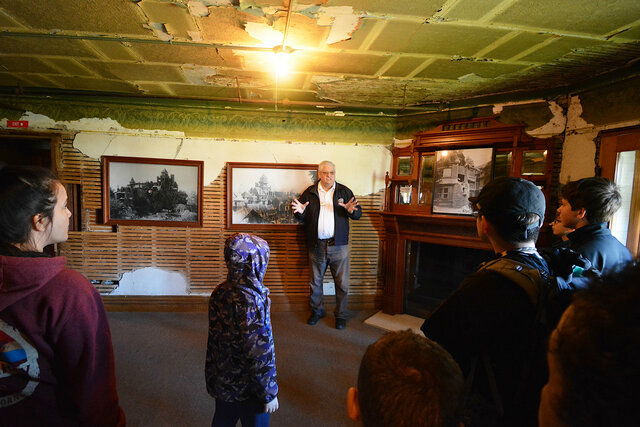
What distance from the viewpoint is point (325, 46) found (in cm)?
235

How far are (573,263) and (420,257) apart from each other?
3.16 metres

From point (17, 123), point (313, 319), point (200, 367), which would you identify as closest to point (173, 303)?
point (200, 367)

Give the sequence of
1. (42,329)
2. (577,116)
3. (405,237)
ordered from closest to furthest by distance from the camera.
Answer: (42,329) < (577,116) < (405,237)

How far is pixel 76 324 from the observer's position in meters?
0.91

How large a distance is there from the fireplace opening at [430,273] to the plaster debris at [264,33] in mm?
2997

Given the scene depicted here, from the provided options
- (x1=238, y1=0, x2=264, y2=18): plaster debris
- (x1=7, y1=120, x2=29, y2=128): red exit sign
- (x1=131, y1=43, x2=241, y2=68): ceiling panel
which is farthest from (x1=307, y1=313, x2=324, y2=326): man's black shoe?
(x1=7, y1=120, x2=29, y2=128): red exit sign

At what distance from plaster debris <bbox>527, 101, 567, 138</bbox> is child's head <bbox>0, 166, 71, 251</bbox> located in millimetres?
4130

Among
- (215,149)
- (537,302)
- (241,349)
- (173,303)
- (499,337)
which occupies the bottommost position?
(173,303)

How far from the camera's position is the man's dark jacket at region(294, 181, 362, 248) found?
12.3 feet

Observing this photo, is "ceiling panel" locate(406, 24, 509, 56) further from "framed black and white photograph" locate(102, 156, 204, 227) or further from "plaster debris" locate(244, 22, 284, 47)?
"framed black and white photograph" locate(102, 156, 204, 227)

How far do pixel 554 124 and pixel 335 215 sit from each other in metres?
2.63

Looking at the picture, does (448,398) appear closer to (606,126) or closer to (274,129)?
(606,126)

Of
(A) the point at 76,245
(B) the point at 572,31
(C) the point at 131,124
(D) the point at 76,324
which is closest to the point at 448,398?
(D) the point at 76,324

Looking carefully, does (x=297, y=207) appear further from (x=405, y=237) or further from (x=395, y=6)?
(x=395, y=6)
